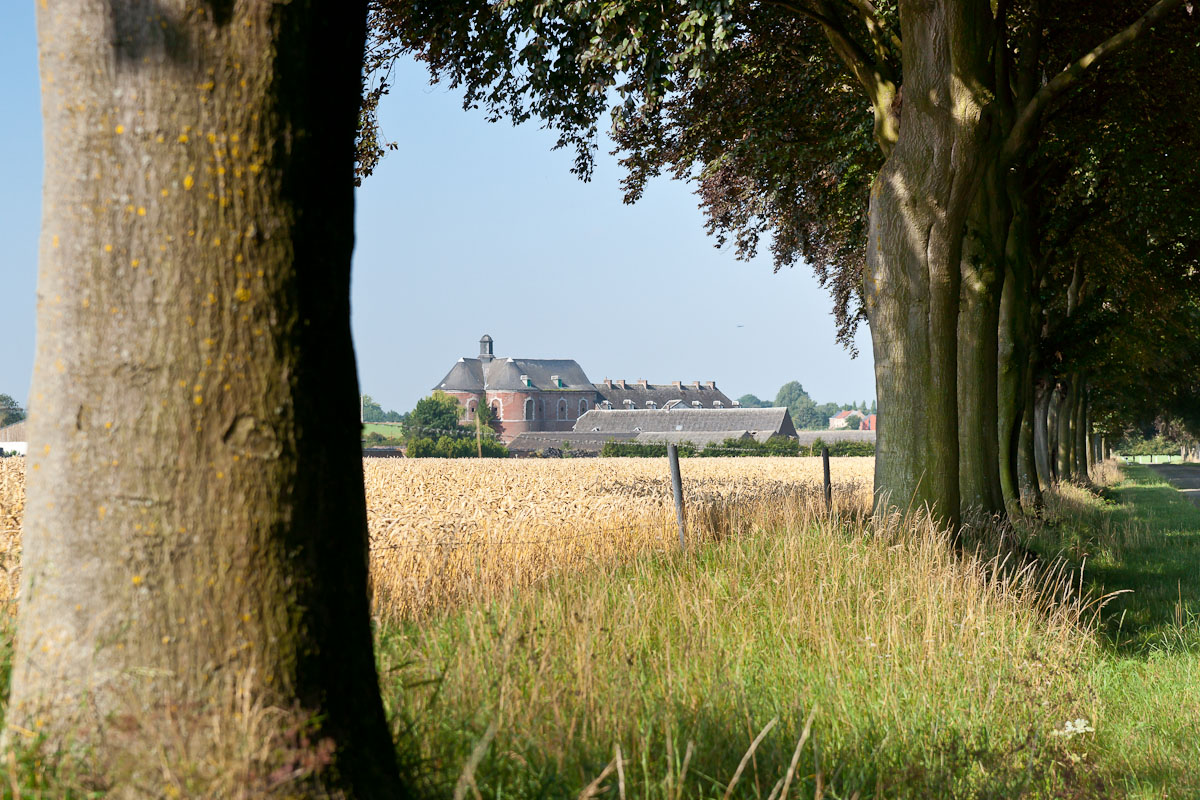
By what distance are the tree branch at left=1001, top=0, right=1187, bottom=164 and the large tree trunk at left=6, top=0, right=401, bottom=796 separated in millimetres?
9478

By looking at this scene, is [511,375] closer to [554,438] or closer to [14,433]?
[554,438]

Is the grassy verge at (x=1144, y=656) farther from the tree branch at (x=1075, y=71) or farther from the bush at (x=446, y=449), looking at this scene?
the bush at (x=446, y=449)

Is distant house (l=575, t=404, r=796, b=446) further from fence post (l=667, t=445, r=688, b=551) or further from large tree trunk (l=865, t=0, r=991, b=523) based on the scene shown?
fence post (l=667, t=445, r=688, b=551)

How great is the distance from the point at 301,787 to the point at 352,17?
1.96 m

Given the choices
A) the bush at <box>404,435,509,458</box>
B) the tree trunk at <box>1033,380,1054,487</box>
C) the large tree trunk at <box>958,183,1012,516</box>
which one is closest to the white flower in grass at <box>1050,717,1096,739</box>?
the large tree trunk at <box>958,183,1012,516</box>

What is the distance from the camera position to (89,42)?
7.93 feet

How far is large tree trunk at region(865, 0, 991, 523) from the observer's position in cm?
894

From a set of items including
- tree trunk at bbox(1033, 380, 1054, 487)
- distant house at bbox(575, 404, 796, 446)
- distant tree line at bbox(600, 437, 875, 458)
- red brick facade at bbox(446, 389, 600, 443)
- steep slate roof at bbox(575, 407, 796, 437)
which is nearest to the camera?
tree trunk at bbox(1033, 380, 1054, 487)

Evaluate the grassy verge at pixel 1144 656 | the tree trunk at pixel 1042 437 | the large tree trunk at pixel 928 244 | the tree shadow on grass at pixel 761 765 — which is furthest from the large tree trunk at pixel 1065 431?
the tree shadow on grass at pixel 761 765

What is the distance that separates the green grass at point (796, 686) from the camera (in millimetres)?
3236

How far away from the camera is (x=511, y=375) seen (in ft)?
440

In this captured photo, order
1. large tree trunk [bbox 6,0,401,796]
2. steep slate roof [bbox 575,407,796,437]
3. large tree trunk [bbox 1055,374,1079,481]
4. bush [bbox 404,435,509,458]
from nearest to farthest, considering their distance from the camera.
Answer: large tree trunk [bbox 6,0,401,796], large tree trunk [bbox 1055,374,1079,481], bush [bbox 404,435,509,458], steep slate roof [bbox 575,407,796,437]

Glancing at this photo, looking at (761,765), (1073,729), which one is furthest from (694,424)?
(761,765)

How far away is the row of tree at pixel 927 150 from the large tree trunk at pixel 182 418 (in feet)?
18.5
